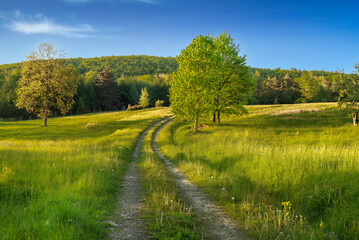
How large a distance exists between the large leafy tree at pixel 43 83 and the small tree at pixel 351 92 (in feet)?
153

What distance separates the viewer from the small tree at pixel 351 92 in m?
21.6

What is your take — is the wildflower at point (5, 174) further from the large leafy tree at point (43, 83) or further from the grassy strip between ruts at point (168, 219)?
the large leafy tree at point (43, 83)

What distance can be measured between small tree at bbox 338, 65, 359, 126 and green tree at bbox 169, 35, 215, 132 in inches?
595

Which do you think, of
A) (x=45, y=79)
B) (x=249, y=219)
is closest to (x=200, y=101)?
(x=249, y=219)

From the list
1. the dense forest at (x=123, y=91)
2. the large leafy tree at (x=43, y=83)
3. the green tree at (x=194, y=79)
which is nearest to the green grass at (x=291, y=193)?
the green tree at (x=194, y=79)

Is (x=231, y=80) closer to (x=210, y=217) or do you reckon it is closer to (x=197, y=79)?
(x=197, y=79)

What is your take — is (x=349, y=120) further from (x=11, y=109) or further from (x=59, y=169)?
(x=11, y=109)

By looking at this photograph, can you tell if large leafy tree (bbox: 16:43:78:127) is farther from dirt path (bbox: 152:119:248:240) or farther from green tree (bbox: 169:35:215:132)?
dirt path (bbox: 152:119:248:240)

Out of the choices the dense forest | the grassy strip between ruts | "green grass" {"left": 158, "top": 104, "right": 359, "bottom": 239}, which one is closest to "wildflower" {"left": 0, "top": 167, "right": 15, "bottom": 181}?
the grassy strip between ruts

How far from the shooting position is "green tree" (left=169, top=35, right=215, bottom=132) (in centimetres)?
2675

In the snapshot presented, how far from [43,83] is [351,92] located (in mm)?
50817

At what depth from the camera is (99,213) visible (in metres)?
5.38

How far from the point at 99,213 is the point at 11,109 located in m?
93.8

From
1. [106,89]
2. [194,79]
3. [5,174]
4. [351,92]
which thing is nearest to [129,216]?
[5,174]
